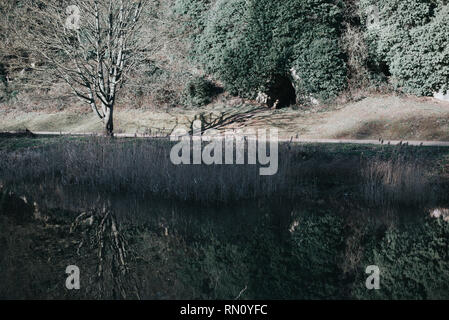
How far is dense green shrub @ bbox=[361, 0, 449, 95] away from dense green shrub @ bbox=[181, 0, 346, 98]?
190 centimetres

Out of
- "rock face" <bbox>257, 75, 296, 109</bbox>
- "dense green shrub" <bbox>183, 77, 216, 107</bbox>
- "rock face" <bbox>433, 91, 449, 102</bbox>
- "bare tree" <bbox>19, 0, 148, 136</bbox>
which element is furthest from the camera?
"dense green shrub" <bbox>183, 77, 216, 107</bbox>

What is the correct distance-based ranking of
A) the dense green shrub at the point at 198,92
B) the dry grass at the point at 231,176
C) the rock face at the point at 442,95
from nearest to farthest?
the dry grass at the point at 231,176
the rock face at the point at 442,95
the dense green shrub at the point at 198,92

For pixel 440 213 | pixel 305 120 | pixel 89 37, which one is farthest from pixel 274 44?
pixel 440 213

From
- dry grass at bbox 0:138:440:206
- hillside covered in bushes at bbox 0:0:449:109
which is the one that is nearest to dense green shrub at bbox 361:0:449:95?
hillside covered in bushes at bbox 0:0:449:109

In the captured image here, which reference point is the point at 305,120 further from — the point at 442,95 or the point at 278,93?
the point at 442,95

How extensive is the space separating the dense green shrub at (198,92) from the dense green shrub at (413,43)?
24.7 ft

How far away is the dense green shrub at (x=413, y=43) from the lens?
15234mm

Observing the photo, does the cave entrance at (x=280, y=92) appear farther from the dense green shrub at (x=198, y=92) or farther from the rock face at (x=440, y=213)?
the rock face at (x=440, y=213)

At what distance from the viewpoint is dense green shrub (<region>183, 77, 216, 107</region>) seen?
1889 centimetres

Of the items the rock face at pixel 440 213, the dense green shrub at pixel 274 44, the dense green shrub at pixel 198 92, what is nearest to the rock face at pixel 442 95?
the dense green shrub at pixel 274 44

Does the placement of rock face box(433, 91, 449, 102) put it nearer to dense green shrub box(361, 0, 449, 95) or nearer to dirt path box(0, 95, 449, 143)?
dense green shrub box(361, 0, 449, 95)

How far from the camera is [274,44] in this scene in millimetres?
18094

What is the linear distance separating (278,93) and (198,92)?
380 cm
